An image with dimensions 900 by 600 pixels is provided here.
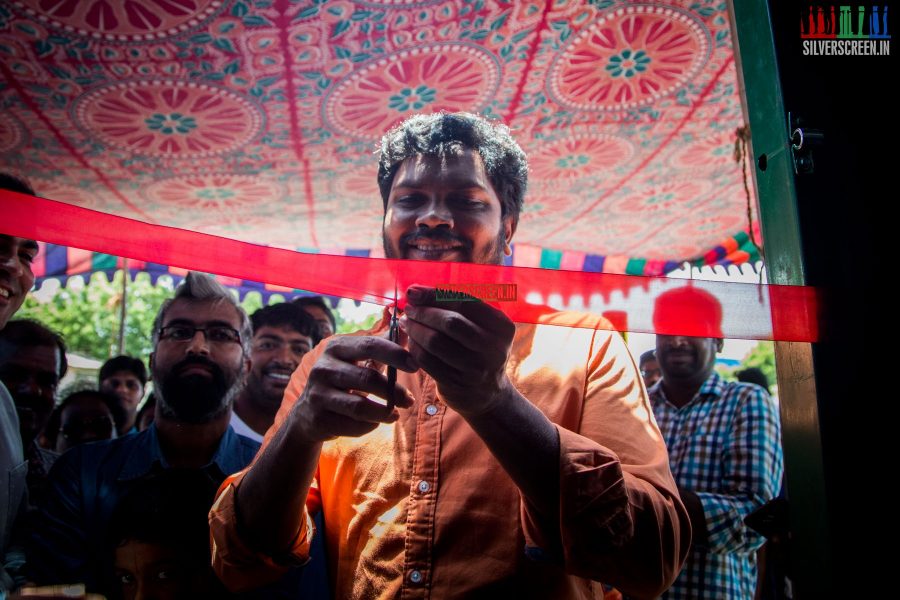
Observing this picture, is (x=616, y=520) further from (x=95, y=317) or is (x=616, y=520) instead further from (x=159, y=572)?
(x=95, y=317)

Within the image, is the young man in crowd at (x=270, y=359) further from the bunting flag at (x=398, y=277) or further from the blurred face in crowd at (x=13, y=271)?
the bunting flag at (x=398, y=277)

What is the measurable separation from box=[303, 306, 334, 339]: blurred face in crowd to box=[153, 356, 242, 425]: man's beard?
137 centimetres

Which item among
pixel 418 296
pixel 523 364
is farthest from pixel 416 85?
pixel 418 296

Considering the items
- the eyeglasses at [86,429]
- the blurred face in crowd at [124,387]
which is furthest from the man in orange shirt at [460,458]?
the blurred face in crowd at [124,387]

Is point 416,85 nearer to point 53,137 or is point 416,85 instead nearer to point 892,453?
point 53,137

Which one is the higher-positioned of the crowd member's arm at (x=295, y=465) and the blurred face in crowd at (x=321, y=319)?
the blurred face in crowd at (x=321, y=319)

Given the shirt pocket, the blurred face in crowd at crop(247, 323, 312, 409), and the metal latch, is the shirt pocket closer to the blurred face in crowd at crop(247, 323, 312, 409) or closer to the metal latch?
the metal latch

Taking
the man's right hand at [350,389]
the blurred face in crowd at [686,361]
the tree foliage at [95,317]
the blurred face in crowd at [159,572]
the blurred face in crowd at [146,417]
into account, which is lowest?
the blurred face in crowd at [159,572]

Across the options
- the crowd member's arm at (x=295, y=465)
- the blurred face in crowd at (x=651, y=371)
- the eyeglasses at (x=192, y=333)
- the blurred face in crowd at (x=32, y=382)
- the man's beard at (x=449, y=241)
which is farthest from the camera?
the blurred face in crowd at (x=651, y=371)

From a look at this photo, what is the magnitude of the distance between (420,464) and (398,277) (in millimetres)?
498

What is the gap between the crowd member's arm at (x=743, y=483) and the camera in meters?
2.51

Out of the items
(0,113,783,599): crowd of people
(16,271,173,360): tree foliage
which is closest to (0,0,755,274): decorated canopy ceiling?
(0,113,783,599): crowd of people

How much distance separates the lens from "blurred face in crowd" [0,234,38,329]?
6.91ft

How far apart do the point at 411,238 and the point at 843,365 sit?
1043 mm
